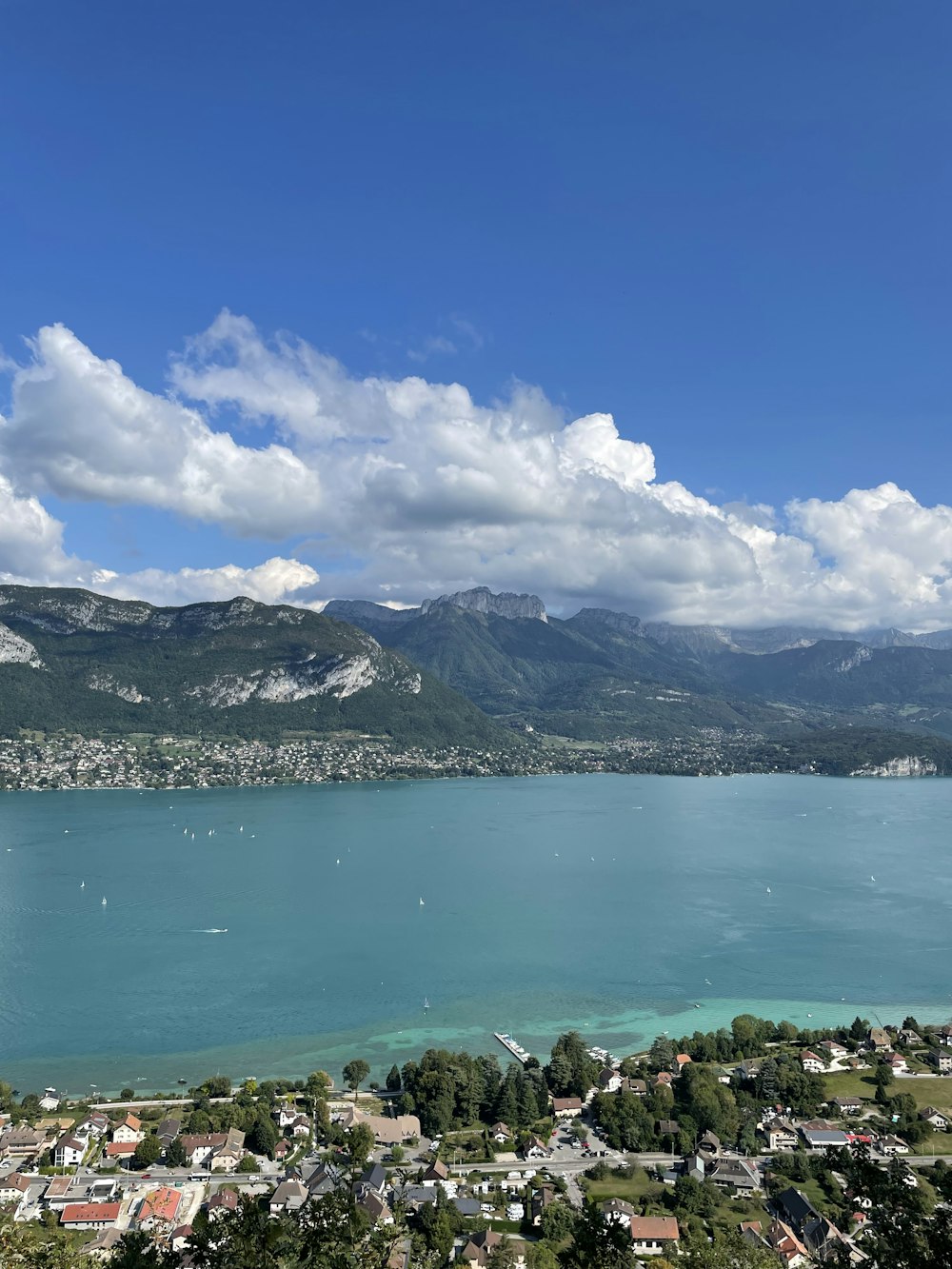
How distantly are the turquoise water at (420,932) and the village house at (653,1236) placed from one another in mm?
11914

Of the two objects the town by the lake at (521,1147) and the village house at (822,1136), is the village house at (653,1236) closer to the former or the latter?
the town by the lake at (521,1147)

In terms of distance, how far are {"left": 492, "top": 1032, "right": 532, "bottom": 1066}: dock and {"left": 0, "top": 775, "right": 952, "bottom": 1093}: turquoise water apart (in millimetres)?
592

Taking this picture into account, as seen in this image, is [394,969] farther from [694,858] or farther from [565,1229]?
[694,858]

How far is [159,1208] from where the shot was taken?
63.9ft

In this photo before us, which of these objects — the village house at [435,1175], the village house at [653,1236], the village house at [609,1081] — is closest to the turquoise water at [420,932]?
the village house at [609,1081]

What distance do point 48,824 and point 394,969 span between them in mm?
49333

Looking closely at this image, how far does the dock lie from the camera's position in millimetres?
29345

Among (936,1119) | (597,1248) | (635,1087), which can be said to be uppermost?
(597,1248)

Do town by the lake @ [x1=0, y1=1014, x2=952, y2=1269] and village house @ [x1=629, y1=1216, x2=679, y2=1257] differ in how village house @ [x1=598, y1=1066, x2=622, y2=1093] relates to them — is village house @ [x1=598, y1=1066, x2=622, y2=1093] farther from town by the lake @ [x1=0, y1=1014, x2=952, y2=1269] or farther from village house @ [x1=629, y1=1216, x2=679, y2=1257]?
village house @ [x1=629, y1=1216, x2=679, y2=1257]

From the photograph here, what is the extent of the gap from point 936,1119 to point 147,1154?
2227 cm

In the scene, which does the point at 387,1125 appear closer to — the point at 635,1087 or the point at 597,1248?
the point at 635,1087

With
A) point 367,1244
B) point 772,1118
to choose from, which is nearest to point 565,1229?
point 772,1118

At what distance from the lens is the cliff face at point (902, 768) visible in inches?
5487

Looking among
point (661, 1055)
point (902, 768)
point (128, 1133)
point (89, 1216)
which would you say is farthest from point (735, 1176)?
point (902, 768)
